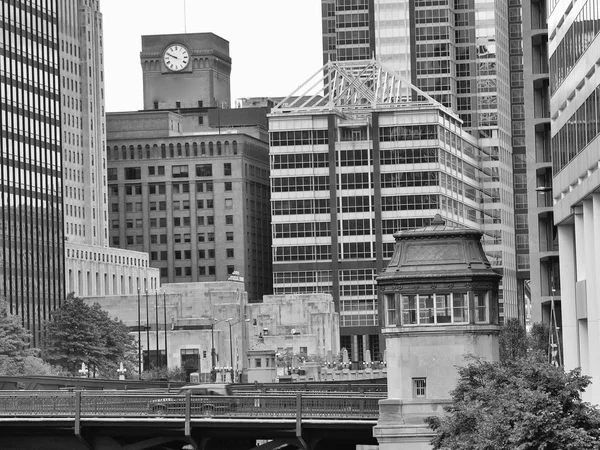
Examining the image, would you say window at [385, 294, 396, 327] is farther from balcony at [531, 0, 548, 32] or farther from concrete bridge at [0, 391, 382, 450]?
balcony at [531, 0, 548, 32]

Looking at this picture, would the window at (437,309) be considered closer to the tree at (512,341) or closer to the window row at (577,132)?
the window row at (577,132)

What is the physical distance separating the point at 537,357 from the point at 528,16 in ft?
197

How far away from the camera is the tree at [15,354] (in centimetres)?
15425

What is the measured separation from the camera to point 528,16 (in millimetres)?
108375

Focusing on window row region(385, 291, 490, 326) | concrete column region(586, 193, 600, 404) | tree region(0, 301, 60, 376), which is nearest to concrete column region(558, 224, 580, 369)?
window row region(385, 291, 490, 326)

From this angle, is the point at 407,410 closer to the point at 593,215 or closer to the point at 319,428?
the point at 319,428

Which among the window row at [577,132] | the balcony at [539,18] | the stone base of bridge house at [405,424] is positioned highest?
the balcony at [539,18]

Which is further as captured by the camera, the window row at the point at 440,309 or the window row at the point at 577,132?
the window row at the point at 440,309

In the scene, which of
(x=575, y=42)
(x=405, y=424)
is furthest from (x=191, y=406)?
(x=575, y=42)

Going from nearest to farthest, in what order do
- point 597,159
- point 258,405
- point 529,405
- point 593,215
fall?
point 529,405 → point 597,159 → point 593,215 → point 258,405

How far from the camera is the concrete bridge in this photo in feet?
232

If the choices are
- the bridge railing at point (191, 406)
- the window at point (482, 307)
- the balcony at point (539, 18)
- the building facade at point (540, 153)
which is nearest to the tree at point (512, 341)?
the building facade at point (540, 153)

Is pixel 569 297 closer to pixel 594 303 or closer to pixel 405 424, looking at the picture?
pixel 594 303

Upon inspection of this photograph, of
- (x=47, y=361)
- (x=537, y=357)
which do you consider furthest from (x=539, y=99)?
(x=47, y=361)
